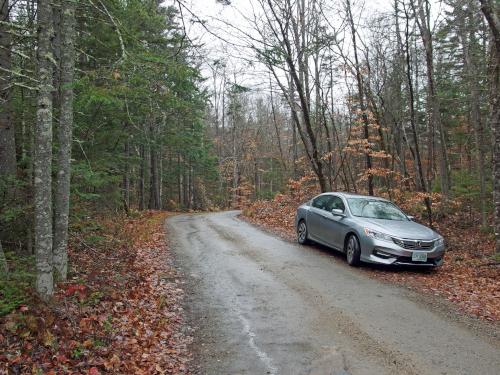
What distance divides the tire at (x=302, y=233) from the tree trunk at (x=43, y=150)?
8100mm

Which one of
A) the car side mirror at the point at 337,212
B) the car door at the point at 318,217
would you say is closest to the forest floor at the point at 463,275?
the car side mirror at the point at 337,212

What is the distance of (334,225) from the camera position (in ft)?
35.7

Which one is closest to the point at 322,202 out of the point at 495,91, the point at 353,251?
the point at 353,251

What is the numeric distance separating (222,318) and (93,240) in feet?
13.5

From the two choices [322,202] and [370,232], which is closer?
[370,232]

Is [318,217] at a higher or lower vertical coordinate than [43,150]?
lower

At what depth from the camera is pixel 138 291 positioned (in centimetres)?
754

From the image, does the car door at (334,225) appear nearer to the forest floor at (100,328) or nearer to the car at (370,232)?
the car at (370,232)

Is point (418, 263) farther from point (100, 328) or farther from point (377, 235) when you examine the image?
point (100, 328)

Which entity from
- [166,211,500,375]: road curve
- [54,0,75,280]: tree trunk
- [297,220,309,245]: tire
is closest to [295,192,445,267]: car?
[297,220,309,245]: tire

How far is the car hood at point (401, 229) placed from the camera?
30.3ft

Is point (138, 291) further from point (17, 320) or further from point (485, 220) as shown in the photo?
point (485, 220)

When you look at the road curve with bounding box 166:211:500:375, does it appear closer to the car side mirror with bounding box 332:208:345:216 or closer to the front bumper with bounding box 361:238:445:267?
the front bumper with bounding box 361:238:445:267

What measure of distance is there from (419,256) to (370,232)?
1123 millimetres
